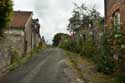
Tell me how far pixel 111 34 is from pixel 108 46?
0.89 meters

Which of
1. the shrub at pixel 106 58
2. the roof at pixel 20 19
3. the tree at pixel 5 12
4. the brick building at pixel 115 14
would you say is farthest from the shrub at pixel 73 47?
the tree at pixel 5 12

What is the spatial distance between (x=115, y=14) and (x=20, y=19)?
60.7 ft

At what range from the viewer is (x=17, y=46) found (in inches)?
1401

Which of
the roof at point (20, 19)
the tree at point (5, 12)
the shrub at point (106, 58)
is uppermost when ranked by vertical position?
the roof at point (20, 19)

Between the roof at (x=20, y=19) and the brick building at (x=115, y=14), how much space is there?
593 inches

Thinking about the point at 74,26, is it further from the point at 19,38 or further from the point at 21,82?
the point at 21,82

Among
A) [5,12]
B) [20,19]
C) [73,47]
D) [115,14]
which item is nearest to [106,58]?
[115,14]

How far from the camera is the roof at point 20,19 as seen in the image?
118ft

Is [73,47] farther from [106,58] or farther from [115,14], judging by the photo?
[106,58]

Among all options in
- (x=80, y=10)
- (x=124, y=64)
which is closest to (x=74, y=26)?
(x=80, y=10)

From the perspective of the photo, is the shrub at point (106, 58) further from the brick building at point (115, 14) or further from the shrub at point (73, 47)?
the shrub at point (73, 47)

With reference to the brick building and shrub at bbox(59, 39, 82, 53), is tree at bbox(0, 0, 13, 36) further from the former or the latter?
shrub at bbox(59, 39, 82, 53)

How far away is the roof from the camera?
36.1m

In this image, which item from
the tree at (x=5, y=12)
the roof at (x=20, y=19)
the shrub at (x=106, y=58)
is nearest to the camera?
the tree at (x=5, y=12)
